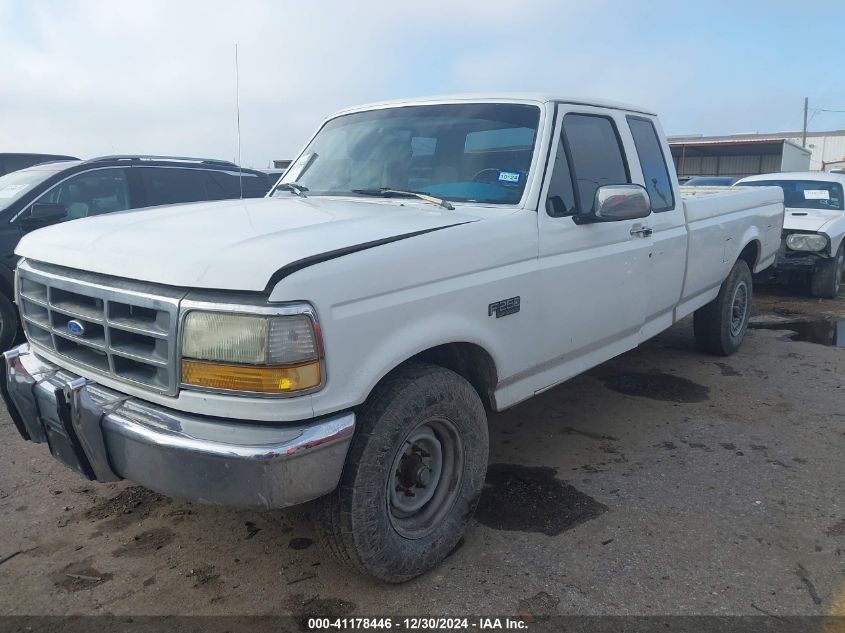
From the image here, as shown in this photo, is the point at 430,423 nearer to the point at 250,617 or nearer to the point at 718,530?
the point at 250,617

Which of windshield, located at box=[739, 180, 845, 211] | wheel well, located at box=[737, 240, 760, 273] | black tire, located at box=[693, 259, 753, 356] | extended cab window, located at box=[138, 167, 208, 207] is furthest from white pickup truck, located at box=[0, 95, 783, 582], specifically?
windshield, located at box=[739, 180, 845, 211]

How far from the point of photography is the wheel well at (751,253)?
6.18 meters

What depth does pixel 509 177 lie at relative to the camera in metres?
3.32

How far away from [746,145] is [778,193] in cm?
2333

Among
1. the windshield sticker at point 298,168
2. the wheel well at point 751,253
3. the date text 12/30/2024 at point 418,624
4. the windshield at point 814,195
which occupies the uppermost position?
the windshield sticker at point 298,168

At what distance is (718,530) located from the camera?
3129 mm

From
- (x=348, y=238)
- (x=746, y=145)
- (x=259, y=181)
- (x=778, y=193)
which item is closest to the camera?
(x=348, y=238)

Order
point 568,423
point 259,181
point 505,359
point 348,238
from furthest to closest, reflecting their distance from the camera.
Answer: point 259,181 < point 568,423 < point 505,359 < point 348,238

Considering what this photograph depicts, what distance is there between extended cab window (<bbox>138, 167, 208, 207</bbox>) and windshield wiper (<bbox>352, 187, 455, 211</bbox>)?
4004 mm

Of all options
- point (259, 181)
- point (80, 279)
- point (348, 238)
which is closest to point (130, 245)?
point (80, 279)

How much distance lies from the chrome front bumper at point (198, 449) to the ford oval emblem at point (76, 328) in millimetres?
209

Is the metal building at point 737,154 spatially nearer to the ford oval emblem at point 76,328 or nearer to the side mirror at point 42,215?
the side mirror at point 42,215

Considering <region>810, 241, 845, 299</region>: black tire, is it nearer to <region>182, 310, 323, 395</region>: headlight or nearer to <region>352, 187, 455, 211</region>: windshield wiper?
<region>352, 187, 455, 211</region>: windshield wiper

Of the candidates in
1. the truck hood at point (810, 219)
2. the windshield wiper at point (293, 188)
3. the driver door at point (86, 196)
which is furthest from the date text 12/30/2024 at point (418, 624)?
the truck hood at point (810, 219)
